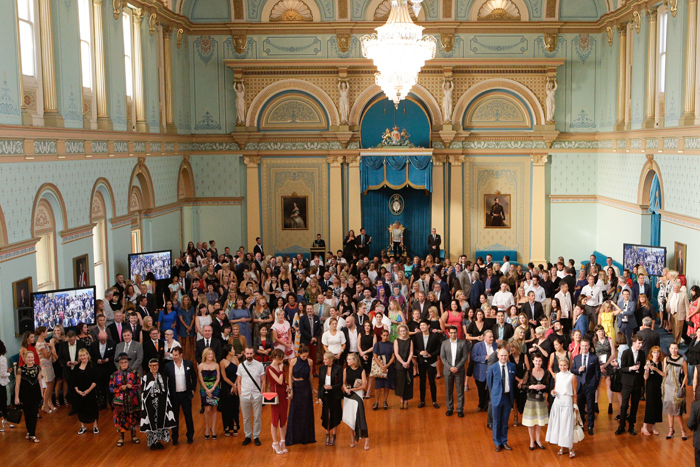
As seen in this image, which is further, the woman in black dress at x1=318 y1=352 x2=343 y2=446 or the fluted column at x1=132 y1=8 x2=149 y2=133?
the fluted column at x1=132 y1=8 x2=149 y2=133

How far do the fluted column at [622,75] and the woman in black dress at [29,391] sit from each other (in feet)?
59.8

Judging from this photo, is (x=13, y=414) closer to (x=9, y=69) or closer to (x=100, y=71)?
(x=9, y=69)

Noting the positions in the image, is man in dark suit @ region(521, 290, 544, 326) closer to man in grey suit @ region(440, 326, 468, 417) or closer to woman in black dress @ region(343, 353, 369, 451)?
man in grey suit @ region(440, 326, 468, 417)

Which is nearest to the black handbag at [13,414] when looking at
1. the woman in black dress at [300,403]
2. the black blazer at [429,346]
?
the woman in black dress at [300,403]

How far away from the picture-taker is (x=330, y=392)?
10.7m

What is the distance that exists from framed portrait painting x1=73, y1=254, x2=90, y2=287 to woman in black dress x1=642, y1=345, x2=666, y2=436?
11.5 m

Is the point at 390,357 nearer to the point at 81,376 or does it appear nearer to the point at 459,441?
the point at 459,441

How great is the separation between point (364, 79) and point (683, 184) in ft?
36.6

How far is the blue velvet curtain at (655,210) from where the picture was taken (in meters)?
19.7

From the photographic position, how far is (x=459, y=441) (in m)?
11.1

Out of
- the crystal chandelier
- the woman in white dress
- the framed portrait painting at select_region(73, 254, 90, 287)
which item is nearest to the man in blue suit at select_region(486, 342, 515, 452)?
the woman in white dress

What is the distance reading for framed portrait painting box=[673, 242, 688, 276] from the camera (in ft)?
57.7

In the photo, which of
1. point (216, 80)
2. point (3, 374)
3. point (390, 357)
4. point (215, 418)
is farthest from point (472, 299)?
point (216, 80)

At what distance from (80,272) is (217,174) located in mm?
9633
